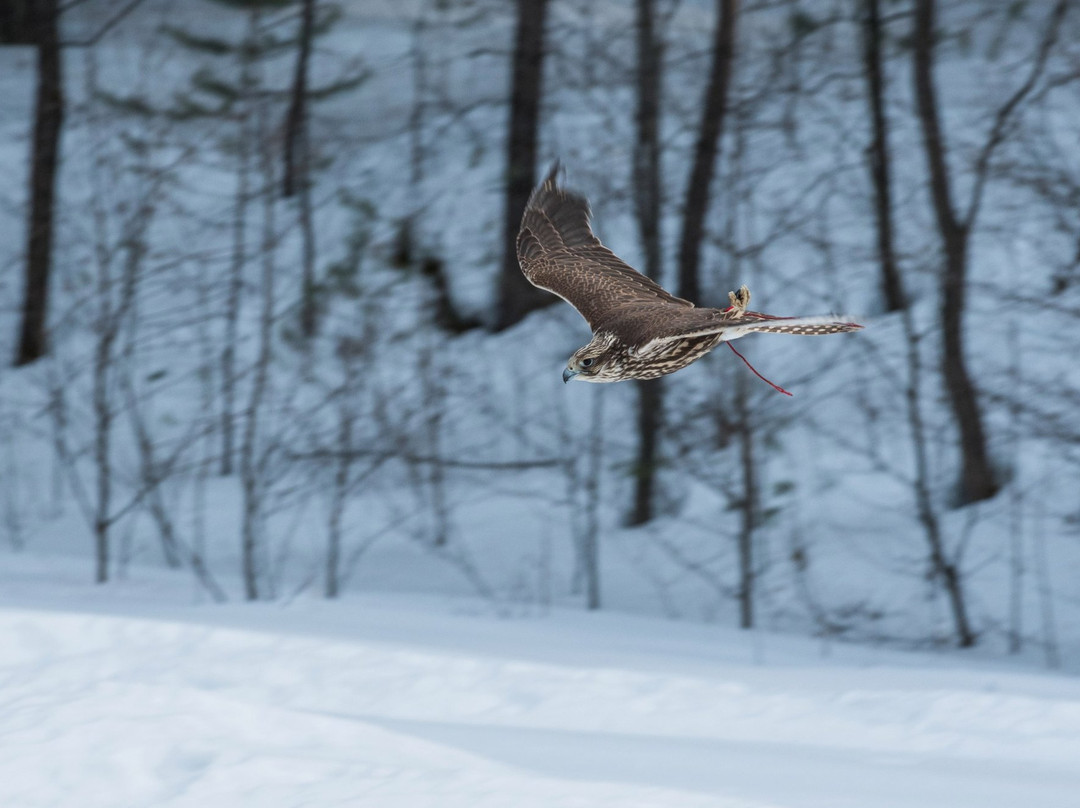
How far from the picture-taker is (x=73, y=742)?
538 cm

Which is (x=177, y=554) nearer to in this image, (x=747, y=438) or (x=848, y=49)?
(x=747, y=438)

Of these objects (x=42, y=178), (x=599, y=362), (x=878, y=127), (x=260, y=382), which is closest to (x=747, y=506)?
(x=878, y=127)

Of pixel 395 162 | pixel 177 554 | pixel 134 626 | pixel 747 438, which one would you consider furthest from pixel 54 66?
pixel 747 438

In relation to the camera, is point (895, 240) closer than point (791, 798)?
No

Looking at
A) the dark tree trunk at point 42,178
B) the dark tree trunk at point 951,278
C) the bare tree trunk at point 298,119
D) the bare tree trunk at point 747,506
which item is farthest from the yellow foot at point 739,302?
the dark tree trunk at point 42,178

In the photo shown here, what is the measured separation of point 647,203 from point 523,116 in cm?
183

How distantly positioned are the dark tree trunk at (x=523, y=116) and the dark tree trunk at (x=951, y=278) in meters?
2.78

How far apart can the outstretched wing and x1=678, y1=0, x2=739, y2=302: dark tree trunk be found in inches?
146

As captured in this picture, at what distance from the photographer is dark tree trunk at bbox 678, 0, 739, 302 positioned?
8.86 m

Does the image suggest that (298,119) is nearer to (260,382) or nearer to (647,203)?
(260,382)

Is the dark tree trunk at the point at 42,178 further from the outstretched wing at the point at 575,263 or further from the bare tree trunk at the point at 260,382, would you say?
the outstretched wing at the point at 575,263

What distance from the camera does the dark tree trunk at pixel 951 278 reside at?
8531mm

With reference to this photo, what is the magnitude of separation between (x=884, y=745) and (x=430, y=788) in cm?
232

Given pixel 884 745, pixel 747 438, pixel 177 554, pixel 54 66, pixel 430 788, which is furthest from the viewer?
pixel 54 66
